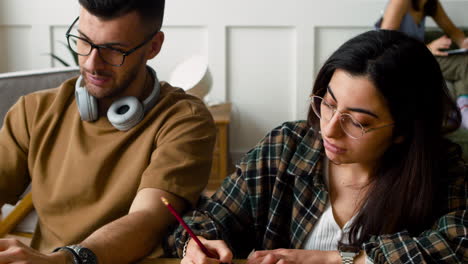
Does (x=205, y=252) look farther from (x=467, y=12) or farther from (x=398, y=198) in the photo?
(x=467, y=12)

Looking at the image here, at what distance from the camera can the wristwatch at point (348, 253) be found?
1.13 m

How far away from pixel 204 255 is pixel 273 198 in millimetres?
289

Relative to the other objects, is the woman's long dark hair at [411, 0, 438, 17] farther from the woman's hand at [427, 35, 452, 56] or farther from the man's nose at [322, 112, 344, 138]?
the man's nose at [322, 112, 344, 138]

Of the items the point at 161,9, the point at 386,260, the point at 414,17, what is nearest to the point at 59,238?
the point at 161,9

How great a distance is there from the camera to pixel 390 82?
109 centimetres

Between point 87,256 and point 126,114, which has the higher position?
point 126,114

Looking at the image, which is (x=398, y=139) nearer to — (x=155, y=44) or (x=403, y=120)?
(x=403, y=120)

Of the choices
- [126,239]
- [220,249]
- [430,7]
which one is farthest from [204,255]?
[430,7]

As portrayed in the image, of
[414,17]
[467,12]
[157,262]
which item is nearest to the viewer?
[157,262]

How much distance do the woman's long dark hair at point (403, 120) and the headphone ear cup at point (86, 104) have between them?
572mm

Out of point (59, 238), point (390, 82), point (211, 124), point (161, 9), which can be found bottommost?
point (59, 238)

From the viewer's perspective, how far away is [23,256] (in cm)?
97

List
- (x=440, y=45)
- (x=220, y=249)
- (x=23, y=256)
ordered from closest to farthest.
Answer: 1. (x=23, y=256)
2. (x=220, y=249)
3. (x=440, y=45)

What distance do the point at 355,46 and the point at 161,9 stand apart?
0.55 m
